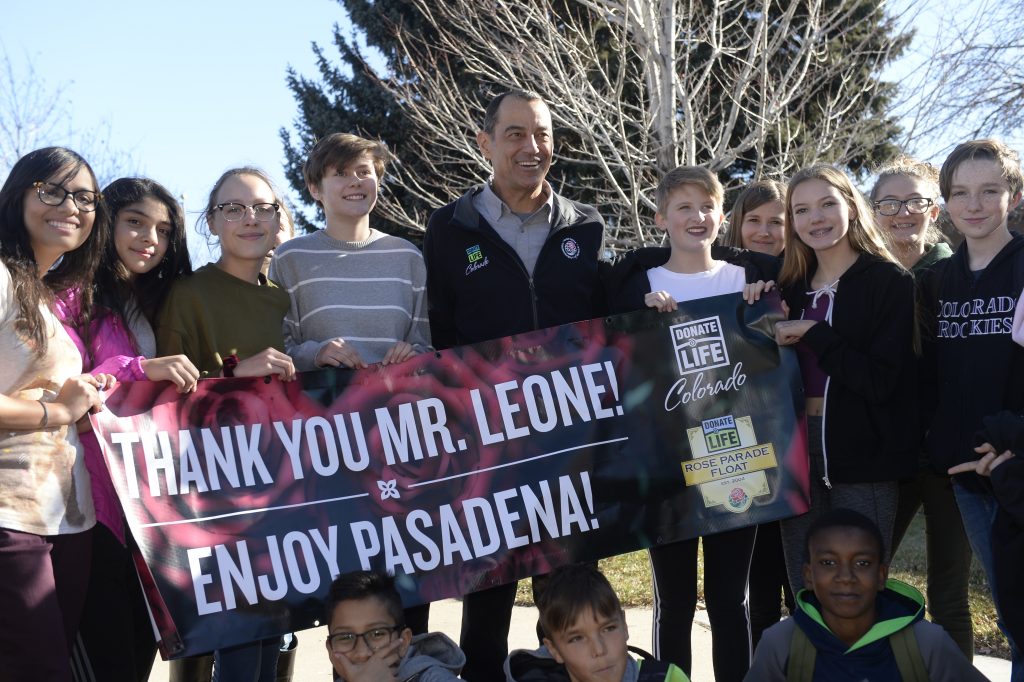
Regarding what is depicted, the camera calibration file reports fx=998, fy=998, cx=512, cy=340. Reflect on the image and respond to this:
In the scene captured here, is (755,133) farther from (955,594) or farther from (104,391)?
(104,391)

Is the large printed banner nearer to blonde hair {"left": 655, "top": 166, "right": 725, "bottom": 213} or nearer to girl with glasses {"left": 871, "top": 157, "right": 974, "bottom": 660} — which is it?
blonde hair {"left": 655, "top": 166, "right": 725, "bottom": 213}

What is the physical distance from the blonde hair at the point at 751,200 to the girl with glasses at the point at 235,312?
2.69 m

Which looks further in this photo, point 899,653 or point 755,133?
point 755,133

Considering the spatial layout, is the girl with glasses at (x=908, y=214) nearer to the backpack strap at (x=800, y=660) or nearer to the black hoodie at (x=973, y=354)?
the black hoodie at (x=973, y=354)

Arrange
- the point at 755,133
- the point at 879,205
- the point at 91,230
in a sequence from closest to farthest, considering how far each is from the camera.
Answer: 1. the point at 91,230
2. the point at 879,205
3. the point at 755,133

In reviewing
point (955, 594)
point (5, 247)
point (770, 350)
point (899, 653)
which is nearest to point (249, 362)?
point (5, 247)

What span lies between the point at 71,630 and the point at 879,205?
4053 millimetres

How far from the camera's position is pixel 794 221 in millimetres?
4434

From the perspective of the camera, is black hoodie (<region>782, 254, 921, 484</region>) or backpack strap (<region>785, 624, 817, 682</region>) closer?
backpack strap (<region>785, 624, 817, 682</region>)

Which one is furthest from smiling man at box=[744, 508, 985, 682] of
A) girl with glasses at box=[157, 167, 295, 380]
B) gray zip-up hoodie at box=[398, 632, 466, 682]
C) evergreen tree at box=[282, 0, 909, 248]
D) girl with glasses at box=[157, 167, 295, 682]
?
evergreen tree at box=[282, 0, 909, 248]

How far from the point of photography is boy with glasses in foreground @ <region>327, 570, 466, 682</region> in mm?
3588

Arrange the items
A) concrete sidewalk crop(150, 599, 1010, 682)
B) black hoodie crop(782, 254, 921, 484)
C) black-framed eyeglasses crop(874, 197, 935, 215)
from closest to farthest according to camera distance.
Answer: black hoodie crop(782, 254, 921, 484) < black-framed eyeglasses crop(874, 197, 935, 215) < concrete sidewalk crop(150, 599, 1010, 682)

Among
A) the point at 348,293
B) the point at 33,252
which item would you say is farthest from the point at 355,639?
the point at 33,252

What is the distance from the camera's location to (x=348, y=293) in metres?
4.28
